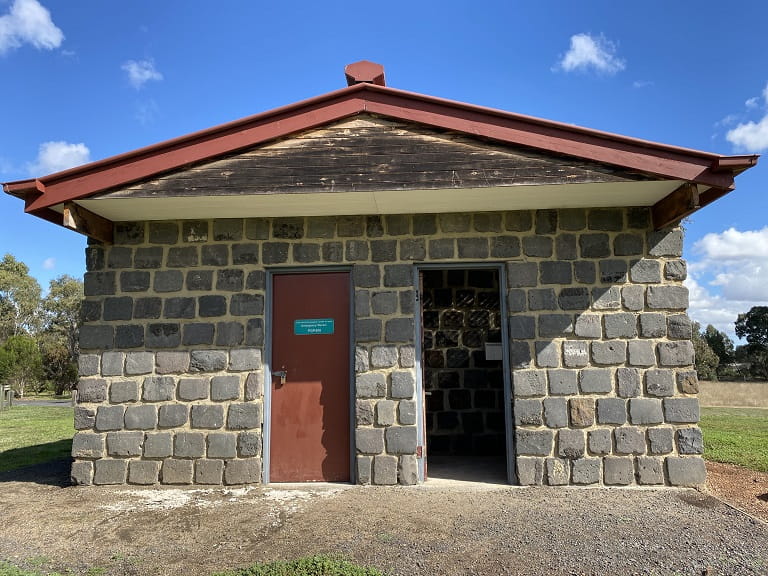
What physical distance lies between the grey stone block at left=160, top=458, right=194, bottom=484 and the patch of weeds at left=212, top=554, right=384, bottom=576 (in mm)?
2390

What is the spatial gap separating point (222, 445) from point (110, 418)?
1.21m

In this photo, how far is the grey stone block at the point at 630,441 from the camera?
511 cm

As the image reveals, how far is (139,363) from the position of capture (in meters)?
5.51

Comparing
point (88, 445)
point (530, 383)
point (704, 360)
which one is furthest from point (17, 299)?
point (704, 360)

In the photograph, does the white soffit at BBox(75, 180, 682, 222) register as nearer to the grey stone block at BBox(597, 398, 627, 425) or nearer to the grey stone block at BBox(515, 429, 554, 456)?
the grey stone block at BBox(597, 398, 627, 425)

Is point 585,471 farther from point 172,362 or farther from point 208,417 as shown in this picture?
point 172,362

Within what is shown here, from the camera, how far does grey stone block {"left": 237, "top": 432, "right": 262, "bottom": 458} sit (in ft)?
17.4

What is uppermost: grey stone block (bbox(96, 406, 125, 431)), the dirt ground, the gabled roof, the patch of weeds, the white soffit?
the gabled roof

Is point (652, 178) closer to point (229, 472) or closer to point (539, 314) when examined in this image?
point (539, 314)

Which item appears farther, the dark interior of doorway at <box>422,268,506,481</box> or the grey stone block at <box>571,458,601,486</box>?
the dark interior of doorway at <box>422,268,506,481</box>

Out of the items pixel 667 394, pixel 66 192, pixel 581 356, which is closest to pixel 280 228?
pixel 66 192

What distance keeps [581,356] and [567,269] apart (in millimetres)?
886

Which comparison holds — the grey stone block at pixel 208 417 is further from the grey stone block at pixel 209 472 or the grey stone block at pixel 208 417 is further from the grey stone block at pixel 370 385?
the grey stone block at pixel 370 385

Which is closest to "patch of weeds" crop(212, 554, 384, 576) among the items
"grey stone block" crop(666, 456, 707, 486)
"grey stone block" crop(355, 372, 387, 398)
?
"grey stone block" crop(355, 372, 387, 398)
